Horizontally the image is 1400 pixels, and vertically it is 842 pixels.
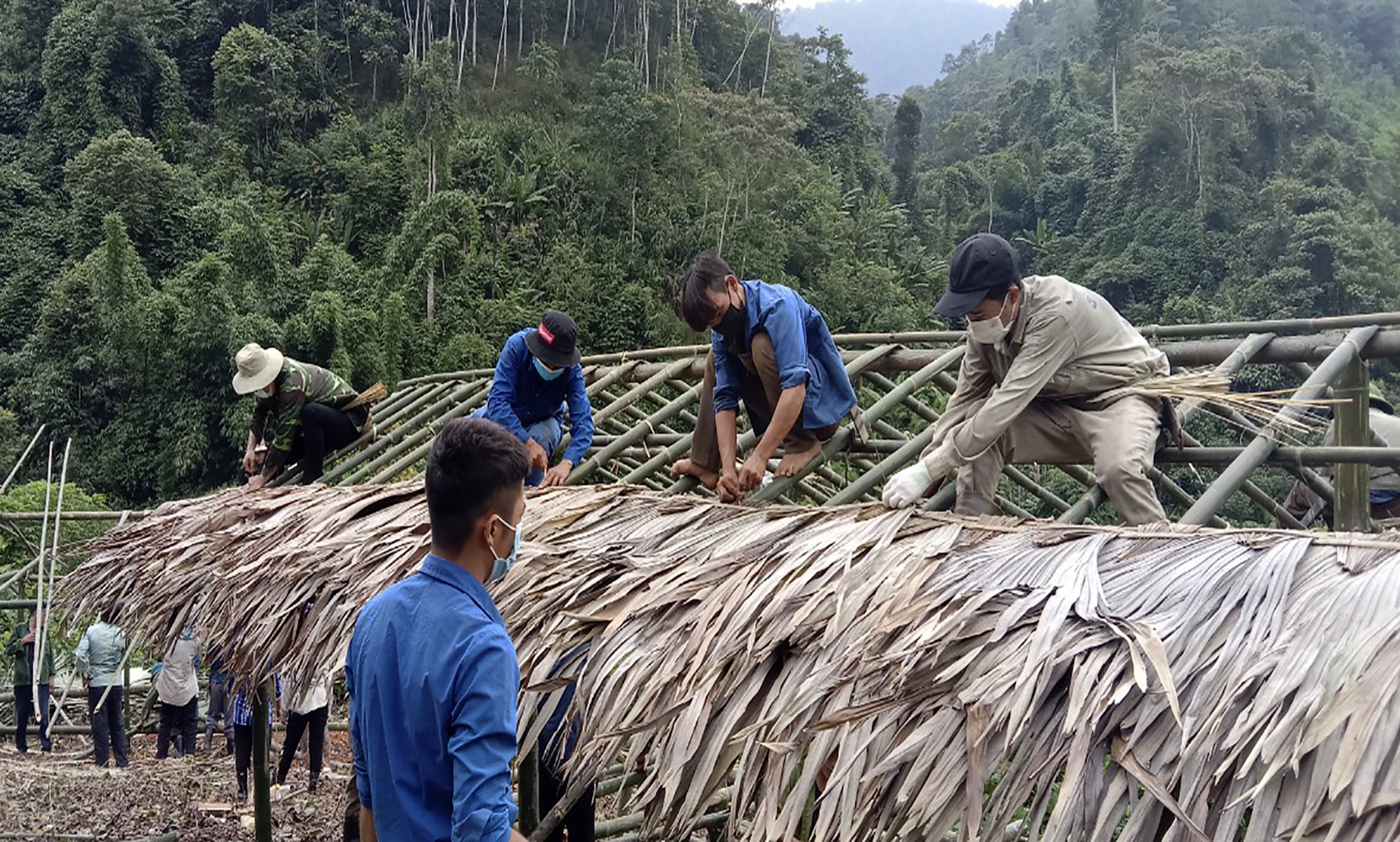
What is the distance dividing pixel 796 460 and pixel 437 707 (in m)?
2.97

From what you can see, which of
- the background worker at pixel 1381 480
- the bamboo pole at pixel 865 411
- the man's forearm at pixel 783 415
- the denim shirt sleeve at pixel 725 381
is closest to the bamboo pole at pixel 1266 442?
the background worker at pixel 1381 480

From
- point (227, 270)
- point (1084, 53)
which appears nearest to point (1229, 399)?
point (227, 270)

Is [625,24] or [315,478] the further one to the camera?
[625,24]

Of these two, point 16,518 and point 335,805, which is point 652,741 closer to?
point 335,805

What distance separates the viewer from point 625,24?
4572cm

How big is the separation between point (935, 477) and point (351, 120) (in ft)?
120

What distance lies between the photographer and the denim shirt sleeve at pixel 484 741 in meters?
2.17

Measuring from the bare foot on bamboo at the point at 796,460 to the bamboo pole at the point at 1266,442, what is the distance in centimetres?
170

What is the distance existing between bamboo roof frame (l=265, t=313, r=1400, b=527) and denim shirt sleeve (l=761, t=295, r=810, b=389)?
0.51 metres

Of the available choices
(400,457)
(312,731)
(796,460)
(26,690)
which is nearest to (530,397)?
(796,460)

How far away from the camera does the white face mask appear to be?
4.15 meters

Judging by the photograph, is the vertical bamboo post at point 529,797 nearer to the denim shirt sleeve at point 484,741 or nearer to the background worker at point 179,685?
the denim shirt sleeve at point 484,741

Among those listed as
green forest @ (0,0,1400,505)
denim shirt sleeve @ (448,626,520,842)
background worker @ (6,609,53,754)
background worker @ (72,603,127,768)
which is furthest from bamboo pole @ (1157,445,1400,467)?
green forest @ (0,0,1400,505)

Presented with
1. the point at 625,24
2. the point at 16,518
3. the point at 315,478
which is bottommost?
the point at 16,518
